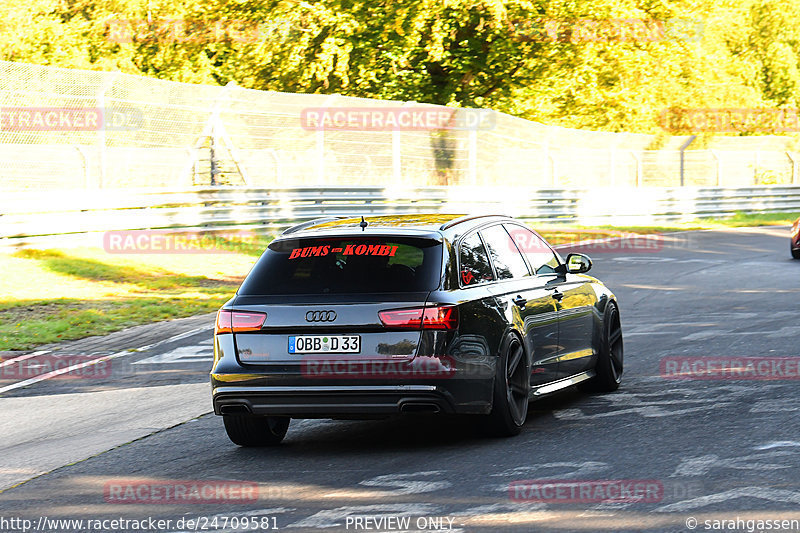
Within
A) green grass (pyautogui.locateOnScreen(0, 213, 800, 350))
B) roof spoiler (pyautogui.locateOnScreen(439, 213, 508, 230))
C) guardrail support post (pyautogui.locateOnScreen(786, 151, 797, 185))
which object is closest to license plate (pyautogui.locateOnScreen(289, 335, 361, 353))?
roof spoiler (pyautogui.locateOnScreen(439, 213, 508, 230))

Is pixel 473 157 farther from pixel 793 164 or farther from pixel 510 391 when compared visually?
pixel 510 391

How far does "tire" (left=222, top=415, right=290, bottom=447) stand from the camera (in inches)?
308

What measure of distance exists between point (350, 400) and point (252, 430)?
0.93 meters

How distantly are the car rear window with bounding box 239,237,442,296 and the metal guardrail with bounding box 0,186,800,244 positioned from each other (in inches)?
513

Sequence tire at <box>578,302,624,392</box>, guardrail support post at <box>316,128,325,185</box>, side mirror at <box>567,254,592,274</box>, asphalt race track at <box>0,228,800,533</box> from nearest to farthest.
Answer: asphalt race track at <box>0,228,800,533</box>, side mirror at <box>567,254,592,274</box>, tire at <box>578,302,624,392</box>, guardrail support post at <box>316,128,325,185</box>

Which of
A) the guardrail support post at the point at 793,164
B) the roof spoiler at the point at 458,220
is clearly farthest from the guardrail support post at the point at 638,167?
the roof spoiler at the point at 458,220

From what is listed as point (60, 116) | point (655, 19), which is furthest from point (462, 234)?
point (655, 19)

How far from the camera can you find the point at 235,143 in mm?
24438

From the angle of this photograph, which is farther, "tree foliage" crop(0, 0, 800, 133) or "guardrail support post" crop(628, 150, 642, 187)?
"guardrail support post" crop(628, 150, 642, 187)

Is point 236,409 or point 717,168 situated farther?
point 717,168

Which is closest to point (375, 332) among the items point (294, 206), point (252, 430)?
point (252, 430)

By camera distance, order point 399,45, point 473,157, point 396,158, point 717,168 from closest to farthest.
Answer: point 396,158, point 473,157, point 399,45, point 717,168

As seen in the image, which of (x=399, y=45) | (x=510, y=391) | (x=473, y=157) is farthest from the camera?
(x=399, y=45)

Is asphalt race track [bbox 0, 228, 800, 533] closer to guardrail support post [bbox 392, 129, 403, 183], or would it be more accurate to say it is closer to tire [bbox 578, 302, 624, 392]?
tire [bbox 578, 302, 624, 392]
